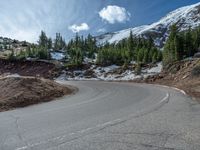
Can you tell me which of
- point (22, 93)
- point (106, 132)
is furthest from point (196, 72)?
point (106, 132)

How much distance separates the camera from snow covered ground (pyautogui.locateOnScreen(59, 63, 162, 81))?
199 feet

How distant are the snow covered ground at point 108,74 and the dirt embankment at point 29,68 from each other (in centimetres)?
455

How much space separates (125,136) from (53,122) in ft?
11.3

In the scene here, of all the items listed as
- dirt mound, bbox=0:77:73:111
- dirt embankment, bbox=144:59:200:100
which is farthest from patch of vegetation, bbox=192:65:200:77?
dirt mound, bbox=0:77:73:111

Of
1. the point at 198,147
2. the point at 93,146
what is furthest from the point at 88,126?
the point at 198,147

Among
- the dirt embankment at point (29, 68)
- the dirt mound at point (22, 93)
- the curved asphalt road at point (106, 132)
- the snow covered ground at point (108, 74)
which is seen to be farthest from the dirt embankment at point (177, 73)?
the dirt embankment at point (29, 68)

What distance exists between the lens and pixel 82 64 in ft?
276

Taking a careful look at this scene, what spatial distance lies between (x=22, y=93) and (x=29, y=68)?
229 feet

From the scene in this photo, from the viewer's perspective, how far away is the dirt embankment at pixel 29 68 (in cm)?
8061

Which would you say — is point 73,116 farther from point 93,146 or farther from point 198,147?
point 198,147

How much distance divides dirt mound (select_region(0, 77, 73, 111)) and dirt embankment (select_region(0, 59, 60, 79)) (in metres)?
51.8

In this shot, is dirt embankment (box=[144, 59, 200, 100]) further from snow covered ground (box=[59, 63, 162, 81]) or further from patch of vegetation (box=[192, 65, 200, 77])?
snow covered ground (box=[59, 63, 162, 81])

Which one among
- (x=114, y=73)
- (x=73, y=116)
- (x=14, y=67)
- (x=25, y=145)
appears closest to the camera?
(x=25, y=145)

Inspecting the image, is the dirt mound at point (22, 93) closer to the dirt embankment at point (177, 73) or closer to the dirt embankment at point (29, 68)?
the dirt embankment at point (177, 73)
